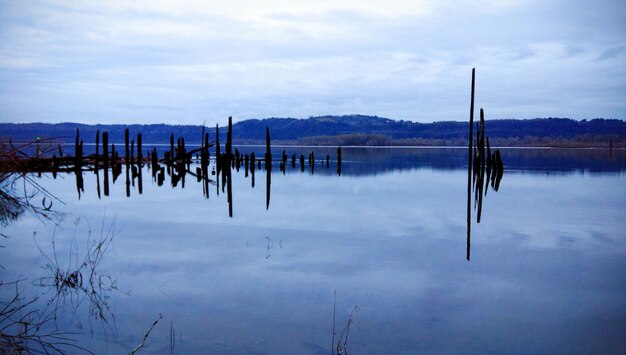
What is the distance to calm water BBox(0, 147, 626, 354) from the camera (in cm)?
697

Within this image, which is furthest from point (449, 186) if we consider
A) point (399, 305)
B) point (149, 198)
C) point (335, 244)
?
point (399, 305)

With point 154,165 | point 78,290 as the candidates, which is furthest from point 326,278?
point 154,165

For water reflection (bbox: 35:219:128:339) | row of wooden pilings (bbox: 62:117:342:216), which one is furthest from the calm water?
row of wooden pilings (bbox: 62:117:342:216)

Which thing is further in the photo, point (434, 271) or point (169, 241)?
point (169, 241)

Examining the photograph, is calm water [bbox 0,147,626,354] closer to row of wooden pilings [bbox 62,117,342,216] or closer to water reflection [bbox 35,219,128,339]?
water reflection [bbox 35,219,128,339]

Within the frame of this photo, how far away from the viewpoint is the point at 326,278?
9.73 metres

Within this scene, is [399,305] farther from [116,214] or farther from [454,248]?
[116,214]

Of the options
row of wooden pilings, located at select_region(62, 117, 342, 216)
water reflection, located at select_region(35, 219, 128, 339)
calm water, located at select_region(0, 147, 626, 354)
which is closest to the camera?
calm water, located at select_region(0, 147, 626, 354)

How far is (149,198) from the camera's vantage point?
22438mm

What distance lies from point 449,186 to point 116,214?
61.3 ft

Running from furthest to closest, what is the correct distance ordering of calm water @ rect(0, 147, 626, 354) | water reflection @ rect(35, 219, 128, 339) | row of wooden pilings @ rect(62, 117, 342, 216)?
row of wooden pilings @ rect(62, 117, 342, 216)
water reflection @ rect(35, 219, 128, 339)
calm water @ rect(0, 147, 626, 354)

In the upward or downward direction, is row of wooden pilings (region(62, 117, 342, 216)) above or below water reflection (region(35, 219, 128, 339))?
above

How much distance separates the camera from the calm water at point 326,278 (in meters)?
6.97

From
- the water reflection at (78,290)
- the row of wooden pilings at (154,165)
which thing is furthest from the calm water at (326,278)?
the row of wooden pilings at (154,165)
